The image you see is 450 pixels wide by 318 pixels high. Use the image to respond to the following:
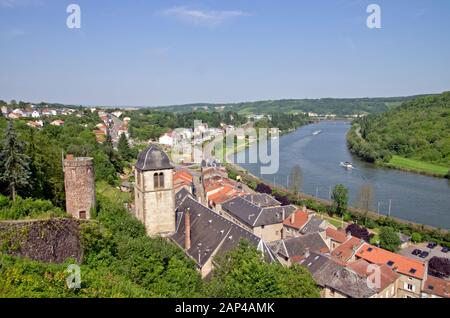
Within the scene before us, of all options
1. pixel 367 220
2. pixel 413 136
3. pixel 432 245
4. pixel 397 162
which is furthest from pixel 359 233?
pixel 413 136

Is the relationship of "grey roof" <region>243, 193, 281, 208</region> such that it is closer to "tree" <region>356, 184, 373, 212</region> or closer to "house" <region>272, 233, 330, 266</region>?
"house" <region>272, 233, 330, 266</region>

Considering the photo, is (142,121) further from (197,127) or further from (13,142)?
(13,142)

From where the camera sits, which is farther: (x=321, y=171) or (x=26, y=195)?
(x=321, y=171)

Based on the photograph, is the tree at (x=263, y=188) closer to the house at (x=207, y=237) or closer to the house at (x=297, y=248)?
the house at (x=297, y=248)

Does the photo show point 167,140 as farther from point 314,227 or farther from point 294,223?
point 314,227

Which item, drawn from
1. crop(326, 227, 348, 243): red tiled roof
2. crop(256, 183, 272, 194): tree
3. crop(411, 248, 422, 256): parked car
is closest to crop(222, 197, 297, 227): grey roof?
crop(326, 227, 348, 243): red tiled roof
